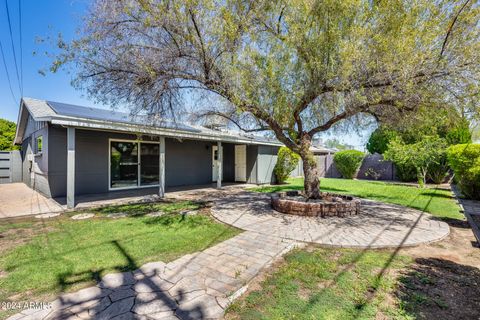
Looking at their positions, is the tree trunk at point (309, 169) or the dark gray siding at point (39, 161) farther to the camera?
the dark gray siding at point (39, 161)

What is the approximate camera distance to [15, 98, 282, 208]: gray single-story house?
7.57m

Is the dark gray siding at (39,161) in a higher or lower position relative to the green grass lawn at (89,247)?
higher

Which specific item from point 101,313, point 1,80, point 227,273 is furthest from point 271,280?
point 1,80

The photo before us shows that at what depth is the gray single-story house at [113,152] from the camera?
7.57m

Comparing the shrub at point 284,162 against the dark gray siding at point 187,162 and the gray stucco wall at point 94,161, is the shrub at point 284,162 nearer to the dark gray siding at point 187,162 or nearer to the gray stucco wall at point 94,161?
the dark gray siding at point 187,162

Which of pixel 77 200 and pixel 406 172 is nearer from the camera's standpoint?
pixel 77 200

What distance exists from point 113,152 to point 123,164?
0.62 m

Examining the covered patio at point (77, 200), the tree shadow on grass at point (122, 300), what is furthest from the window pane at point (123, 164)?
the tree shadow on grass at point (122, 300)

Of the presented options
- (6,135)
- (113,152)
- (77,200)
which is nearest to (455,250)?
(77,200)

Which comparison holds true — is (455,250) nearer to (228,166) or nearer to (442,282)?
(442,282)

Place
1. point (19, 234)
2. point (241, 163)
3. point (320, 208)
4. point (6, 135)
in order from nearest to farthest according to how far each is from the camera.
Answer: point (19, 234) < point (320, 208) < point (241, 163) < point (6, 135)

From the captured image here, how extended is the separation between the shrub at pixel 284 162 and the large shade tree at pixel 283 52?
24.6 ft

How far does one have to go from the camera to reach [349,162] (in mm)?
16969

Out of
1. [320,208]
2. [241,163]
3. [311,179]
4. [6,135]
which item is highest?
A: [6,135]
